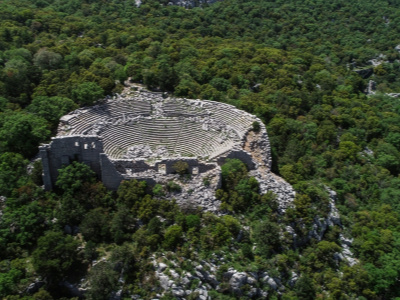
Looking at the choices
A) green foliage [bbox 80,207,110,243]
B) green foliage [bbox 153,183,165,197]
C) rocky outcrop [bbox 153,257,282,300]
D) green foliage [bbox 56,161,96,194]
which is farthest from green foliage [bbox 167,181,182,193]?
rocky outcrop [bbox 153,257,282,300]

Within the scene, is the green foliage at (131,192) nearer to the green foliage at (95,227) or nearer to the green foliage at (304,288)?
the green foliage at (95,227)

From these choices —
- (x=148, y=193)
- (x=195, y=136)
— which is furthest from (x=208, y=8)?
(x=148, y=193)

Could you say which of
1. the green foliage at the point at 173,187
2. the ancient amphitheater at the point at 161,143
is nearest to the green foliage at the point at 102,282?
the ancient amphitheater at the point at 161,143

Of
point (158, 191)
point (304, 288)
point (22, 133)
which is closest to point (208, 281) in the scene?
point (304, 288)

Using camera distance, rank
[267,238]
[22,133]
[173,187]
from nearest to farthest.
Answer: [267,238], [173,187], [22,133]

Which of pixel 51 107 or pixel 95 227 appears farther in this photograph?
pixel 51 107

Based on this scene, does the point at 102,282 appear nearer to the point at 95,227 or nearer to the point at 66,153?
the point at 95,227

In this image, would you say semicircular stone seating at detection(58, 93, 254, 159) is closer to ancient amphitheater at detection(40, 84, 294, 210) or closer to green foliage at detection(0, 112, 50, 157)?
ancient amphitheater at detection(40, 84, 294, 210)
